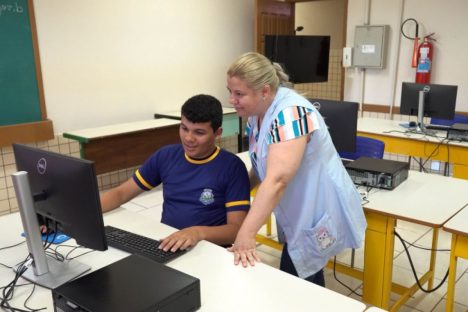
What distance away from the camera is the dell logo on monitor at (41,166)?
131cm

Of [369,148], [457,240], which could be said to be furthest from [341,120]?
[457,240]

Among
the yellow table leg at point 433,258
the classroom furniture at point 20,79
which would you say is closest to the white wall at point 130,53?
the classroom furniture at point 20,79

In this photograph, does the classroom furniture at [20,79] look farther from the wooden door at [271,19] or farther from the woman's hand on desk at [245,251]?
the woman's hand on desk at [245,251]

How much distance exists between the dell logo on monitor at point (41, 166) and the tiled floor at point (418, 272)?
6.24ft

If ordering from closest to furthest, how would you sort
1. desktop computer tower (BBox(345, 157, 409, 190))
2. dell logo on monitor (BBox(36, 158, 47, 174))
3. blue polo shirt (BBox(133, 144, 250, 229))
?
dell logo on monitor (BBox(36, 158, 47, 174)), blue polo shirt (BBox(133, 144, 250, 229)), desktop computer tower (BBox(345, 157, 409, 190))

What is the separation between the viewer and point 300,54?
514 centimetres

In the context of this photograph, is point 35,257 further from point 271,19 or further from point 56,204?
point 271,19

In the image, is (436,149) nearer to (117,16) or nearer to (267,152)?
(267,152)

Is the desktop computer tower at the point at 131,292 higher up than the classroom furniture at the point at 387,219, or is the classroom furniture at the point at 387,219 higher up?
the desktop computer tower at the point at 131,292

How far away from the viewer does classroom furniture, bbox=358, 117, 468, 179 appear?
334 centimetres

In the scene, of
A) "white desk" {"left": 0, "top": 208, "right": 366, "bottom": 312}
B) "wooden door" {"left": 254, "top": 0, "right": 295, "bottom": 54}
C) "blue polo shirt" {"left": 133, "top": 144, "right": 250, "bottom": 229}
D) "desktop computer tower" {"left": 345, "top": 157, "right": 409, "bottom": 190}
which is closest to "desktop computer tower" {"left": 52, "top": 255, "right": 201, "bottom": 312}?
"white desk" {"left": 0, "top": 208, "right": 366, "bottom": 312}

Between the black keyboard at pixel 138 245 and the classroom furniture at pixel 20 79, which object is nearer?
the black keyboard at pixel 138 245

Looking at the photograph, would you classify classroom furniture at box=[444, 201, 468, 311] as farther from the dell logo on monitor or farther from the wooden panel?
the wooden panel

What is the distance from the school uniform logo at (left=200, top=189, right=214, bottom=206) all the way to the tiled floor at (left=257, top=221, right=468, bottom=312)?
1254mm
